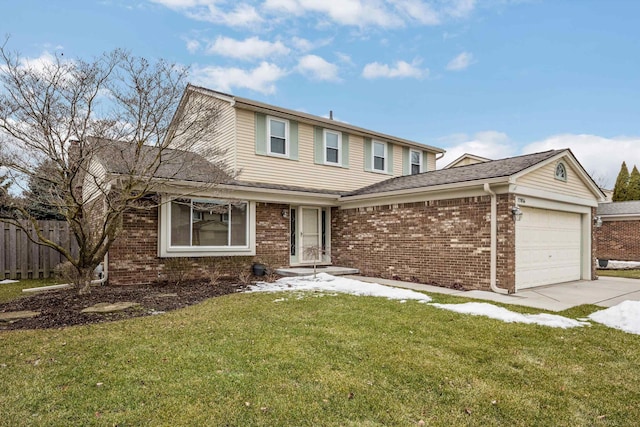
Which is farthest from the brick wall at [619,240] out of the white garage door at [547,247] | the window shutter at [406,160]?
the window shutter at [406,160]

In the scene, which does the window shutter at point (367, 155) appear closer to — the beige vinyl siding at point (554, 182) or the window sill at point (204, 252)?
the window sill at point (204, 252)

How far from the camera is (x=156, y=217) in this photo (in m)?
10.0

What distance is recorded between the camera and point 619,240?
19203 mm

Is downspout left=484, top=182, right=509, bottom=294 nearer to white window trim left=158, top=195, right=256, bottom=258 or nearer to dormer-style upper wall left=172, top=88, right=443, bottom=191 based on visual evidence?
dormer-style upper wall left=172, top=88, right=443, bottom=191

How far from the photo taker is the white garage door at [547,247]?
9578 mm

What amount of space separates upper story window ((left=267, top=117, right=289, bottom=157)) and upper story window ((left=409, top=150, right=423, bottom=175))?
656cm

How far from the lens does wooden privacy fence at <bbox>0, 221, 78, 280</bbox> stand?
10992 mm

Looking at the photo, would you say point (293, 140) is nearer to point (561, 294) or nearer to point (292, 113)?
point (292, 113)

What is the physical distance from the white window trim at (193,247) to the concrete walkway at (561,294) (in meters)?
3.99

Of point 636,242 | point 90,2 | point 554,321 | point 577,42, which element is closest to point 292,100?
point 90,2

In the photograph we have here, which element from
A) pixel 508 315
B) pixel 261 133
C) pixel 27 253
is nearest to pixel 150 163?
pixel 261 133

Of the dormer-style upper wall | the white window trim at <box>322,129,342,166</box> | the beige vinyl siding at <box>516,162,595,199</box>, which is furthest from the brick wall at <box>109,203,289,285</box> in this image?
the beige vinyl siding at <box>516,162,595,199</box>

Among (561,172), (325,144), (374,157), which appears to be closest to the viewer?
(561,172)

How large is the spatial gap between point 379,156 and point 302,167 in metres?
3.96
